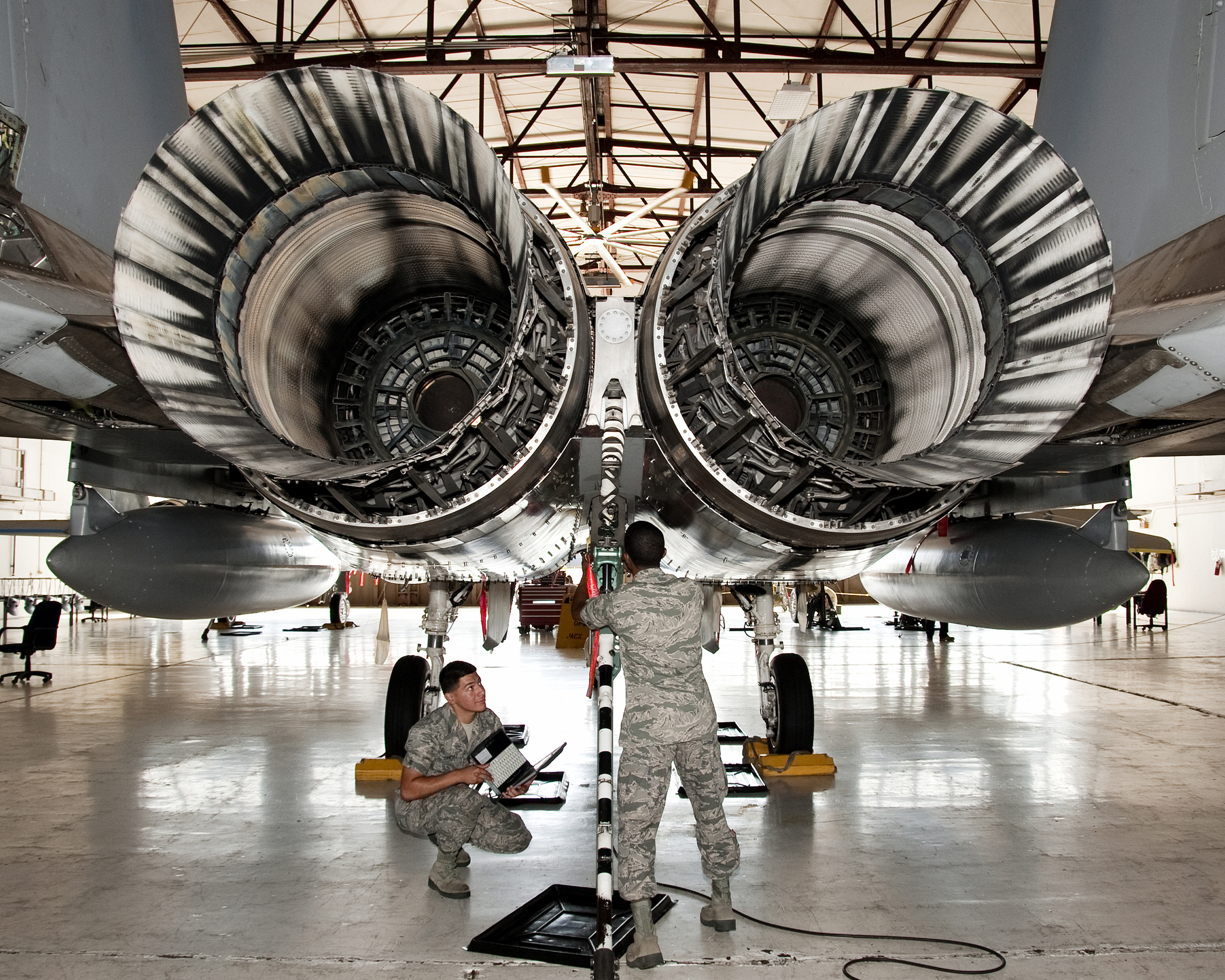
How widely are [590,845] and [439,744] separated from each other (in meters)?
0.98

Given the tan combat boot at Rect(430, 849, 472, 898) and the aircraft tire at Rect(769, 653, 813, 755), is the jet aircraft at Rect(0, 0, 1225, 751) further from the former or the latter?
the aircraft tire at Rect(769, 653, 813, 755)

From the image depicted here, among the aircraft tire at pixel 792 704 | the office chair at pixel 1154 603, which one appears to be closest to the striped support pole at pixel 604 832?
the aircraft tire at pixel 792 704

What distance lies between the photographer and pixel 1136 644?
1455 centimetres

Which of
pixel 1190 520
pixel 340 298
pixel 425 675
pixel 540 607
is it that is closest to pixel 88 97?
pixel 340 298

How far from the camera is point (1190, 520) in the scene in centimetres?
2305

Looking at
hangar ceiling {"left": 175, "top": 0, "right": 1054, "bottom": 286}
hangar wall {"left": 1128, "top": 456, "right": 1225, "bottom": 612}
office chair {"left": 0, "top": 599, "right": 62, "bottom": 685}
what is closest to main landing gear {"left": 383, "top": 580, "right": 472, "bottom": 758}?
hangar ceiling {"left": 175, "top": 0, "right": 1054, "bottom": 286}

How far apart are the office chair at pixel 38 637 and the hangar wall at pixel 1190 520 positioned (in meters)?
22.9

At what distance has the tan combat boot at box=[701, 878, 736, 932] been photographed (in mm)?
2990

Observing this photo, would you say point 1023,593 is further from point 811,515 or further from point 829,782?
point 811,515

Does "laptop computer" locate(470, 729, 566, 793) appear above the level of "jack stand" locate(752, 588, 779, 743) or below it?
below

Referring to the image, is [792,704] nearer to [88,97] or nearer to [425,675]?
[425,675]

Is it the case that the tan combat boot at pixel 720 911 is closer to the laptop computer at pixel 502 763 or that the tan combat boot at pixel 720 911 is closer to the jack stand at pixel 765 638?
the laptop computer at pixel 502 763

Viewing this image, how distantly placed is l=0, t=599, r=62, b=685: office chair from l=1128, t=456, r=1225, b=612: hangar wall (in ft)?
75.3

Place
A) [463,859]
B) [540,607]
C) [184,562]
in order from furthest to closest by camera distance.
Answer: [540,607]
[184,562]
[463,859]
